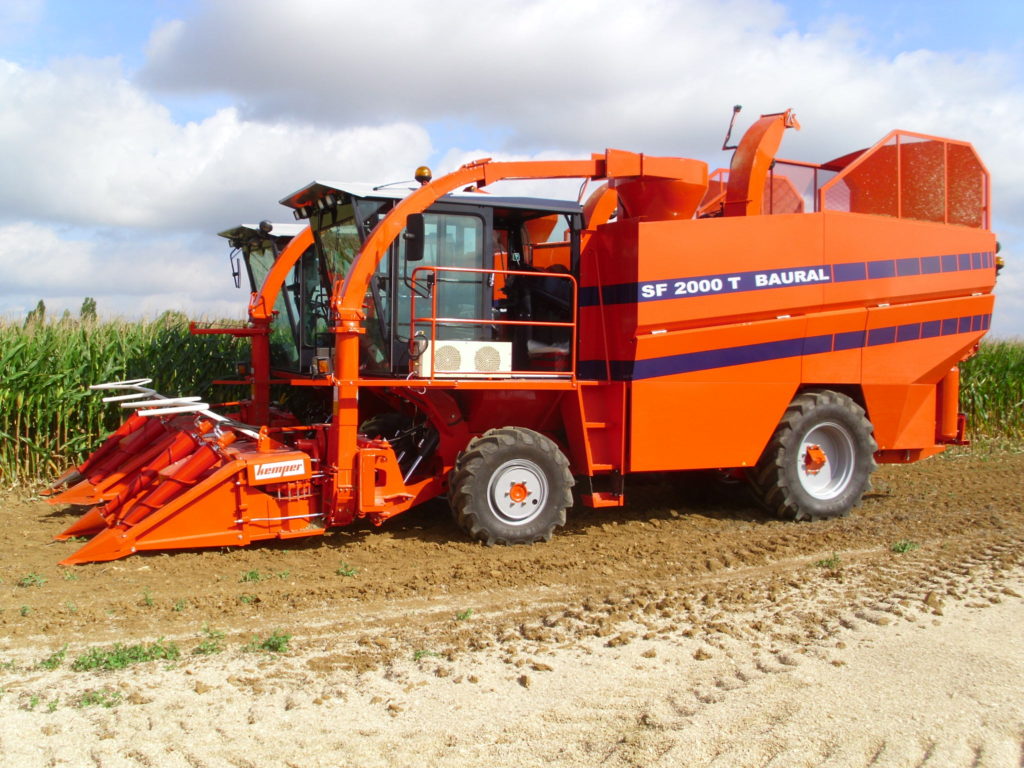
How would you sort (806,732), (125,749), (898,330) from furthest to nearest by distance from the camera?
1. (898,330)
2. (806,732)
3. (125,749)

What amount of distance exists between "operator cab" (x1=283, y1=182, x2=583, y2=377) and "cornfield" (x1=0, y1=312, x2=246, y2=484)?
3.68m

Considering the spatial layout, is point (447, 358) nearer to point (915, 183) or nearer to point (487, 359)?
point (487, 359)

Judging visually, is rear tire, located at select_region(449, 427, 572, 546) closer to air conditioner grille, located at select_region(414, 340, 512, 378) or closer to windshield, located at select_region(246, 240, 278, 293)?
air conditioner grille, located at select_region(414, 340, 512, 378)

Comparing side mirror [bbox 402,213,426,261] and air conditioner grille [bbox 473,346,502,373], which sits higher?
side mirror [bbox 402,213,426,261]

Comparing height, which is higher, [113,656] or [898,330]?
[898,330]

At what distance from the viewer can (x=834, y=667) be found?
436 centimetres

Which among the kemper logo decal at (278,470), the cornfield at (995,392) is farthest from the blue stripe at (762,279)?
the cornfield at (995,392)

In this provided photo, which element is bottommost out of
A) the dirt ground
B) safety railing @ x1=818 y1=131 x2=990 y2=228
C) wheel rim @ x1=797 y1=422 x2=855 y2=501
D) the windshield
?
the dirt ground

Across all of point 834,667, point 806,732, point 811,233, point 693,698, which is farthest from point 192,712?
point 811,233

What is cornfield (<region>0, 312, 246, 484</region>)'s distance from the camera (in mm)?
9258

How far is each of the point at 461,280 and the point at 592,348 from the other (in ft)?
4.23

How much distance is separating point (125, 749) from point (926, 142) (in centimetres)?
826

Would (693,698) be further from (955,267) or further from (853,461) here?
(955,267)

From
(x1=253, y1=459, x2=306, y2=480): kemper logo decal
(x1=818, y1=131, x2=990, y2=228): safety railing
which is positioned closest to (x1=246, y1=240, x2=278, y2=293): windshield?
(x1=253, y1=459, x2=306, y2=480): kemper logo decal
